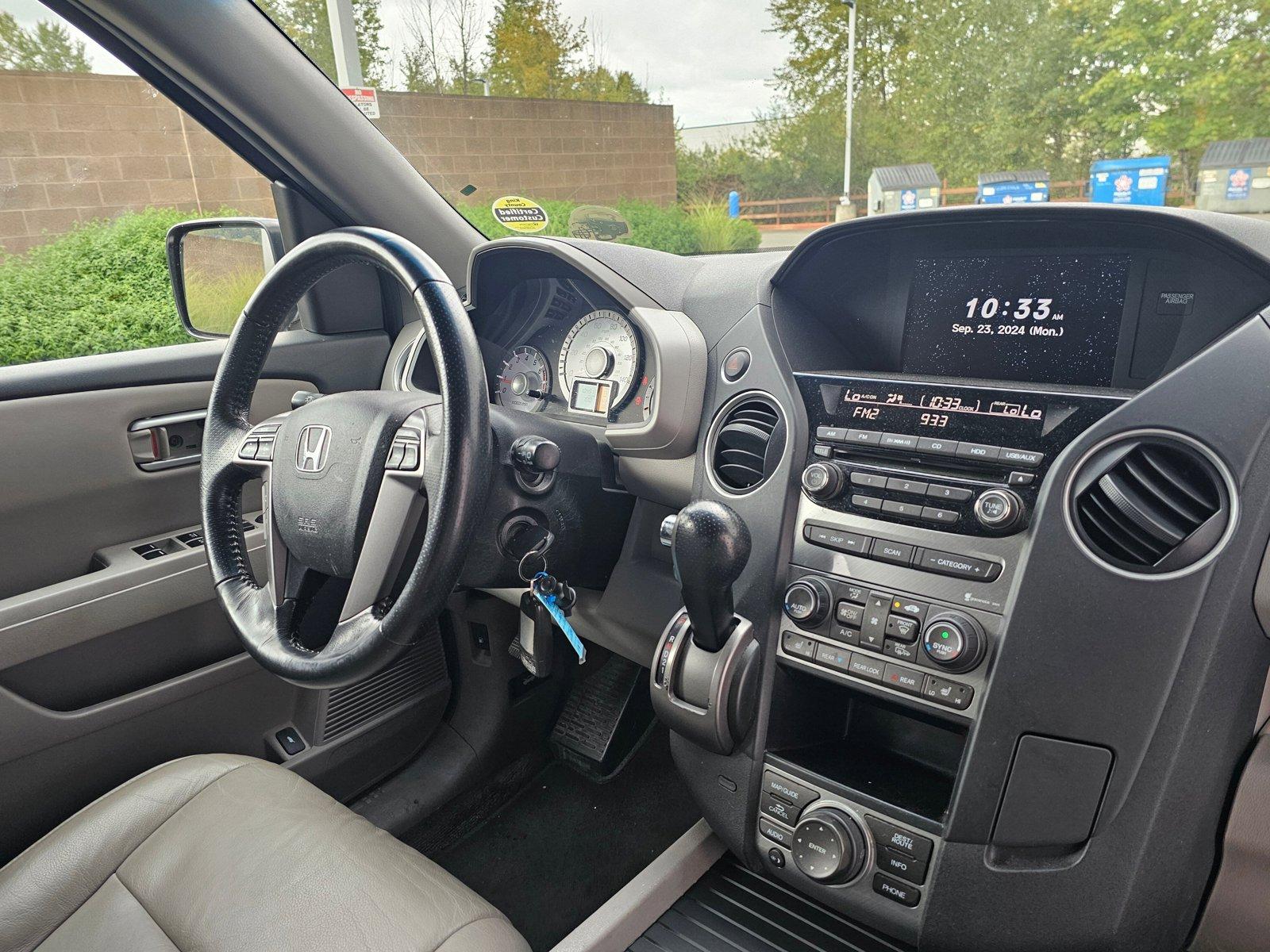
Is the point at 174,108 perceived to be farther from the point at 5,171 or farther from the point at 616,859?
the point at 616,859

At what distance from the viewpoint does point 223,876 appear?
3.59ft

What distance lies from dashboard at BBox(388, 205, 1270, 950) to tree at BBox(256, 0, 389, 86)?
754 mm

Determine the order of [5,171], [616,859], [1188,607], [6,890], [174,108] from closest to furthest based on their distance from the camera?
1. [1188,607]
2. [6,890]
3. [5,171]
4. [174,108]
5. [616,859]

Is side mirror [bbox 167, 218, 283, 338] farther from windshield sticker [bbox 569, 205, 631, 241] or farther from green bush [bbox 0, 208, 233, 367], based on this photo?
windshield sticker [bbox 569, 205, 631, 241]

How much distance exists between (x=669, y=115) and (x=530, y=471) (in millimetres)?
883

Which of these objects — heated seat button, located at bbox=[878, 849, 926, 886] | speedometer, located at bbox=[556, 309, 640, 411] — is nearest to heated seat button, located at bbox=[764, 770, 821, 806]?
heated seat button, located at bbox=[878, 849, 926, 886]

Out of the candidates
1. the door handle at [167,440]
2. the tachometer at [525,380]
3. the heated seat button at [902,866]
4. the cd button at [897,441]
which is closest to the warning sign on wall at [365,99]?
the tachometer at [525,380]

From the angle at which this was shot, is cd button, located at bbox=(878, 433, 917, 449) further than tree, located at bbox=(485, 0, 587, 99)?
No

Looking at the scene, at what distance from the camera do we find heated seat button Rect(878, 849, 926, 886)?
1.07 metres

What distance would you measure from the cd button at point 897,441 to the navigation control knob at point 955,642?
22cm

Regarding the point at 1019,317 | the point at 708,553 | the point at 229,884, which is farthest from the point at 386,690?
the point at 1019,317

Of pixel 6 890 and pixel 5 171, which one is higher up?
pixel 5 171

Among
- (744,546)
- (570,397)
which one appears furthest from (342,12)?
(744,546)

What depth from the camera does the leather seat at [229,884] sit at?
1.02 metres
